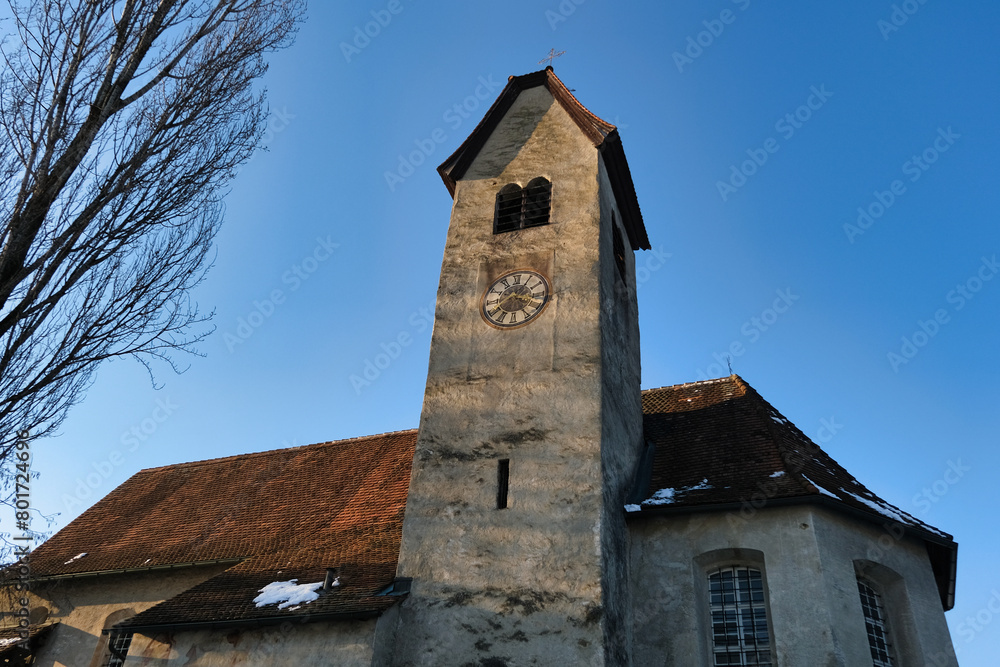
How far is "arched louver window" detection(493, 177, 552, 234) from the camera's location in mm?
16453

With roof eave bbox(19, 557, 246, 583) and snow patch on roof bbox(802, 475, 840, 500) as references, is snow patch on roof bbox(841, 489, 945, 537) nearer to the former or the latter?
snow patch on roof bbox(802, 475, 840, 500)

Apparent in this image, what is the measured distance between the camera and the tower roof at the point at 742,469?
12.8 meters

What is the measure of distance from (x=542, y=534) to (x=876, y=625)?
537 cm

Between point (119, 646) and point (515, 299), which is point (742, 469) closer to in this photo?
point (515, 299)

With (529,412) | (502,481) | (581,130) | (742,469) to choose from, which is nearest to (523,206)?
(581,130)

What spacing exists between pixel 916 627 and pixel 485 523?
672 cm

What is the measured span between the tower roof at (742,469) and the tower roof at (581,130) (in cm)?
469

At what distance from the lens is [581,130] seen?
17.6 metres

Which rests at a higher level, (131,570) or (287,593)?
(131,570)

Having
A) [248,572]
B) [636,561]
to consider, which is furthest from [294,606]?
[636,561]

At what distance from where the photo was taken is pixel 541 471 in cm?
1273

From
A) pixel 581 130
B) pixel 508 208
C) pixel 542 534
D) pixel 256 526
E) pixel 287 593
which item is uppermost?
pixel 581 130

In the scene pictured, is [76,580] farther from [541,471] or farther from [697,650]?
[697,650]

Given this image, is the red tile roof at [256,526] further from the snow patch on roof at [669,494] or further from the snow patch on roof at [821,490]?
the snow patch on roof at [821,490]
